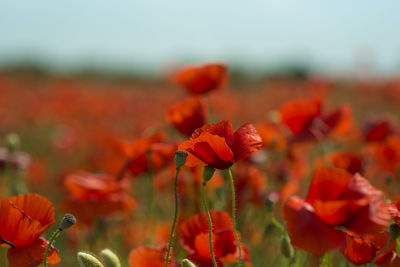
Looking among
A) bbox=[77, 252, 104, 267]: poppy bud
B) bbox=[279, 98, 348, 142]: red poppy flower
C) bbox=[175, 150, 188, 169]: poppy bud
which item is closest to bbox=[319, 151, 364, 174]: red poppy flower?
bbox=[279, 98, 348, 142]: red poppy flower

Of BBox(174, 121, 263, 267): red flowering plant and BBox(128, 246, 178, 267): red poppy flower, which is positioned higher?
BBox(174, 121, 263, 267): red flowering plant

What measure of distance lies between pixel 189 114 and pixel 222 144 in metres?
0.50

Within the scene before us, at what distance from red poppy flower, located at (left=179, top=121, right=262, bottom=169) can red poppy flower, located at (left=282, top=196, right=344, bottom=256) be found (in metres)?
0.13

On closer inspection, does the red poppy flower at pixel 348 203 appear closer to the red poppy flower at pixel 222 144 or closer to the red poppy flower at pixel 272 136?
the red poppy flower at pixel 222 144

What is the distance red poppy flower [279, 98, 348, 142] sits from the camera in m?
1.67

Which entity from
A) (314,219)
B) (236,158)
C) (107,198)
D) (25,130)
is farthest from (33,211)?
(25,130)

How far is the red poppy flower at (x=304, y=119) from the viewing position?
1.67 meters

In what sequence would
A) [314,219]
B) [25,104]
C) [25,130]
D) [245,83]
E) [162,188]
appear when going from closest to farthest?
[314,219]
[162,188]
[25,130]
[25,104]
[245,83]

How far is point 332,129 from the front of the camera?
5.95 ft

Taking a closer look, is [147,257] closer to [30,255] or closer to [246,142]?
[30,255]

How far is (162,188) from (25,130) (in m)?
3.40

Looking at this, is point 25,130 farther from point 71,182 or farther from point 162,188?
point 71,182

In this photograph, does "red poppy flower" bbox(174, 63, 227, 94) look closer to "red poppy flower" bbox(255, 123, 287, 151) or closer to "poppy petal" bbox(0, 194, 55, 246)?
"red poppy flower" bbox(255, 123, 287, 151)

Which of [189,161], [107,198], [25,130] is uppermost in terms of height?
[189,161]
